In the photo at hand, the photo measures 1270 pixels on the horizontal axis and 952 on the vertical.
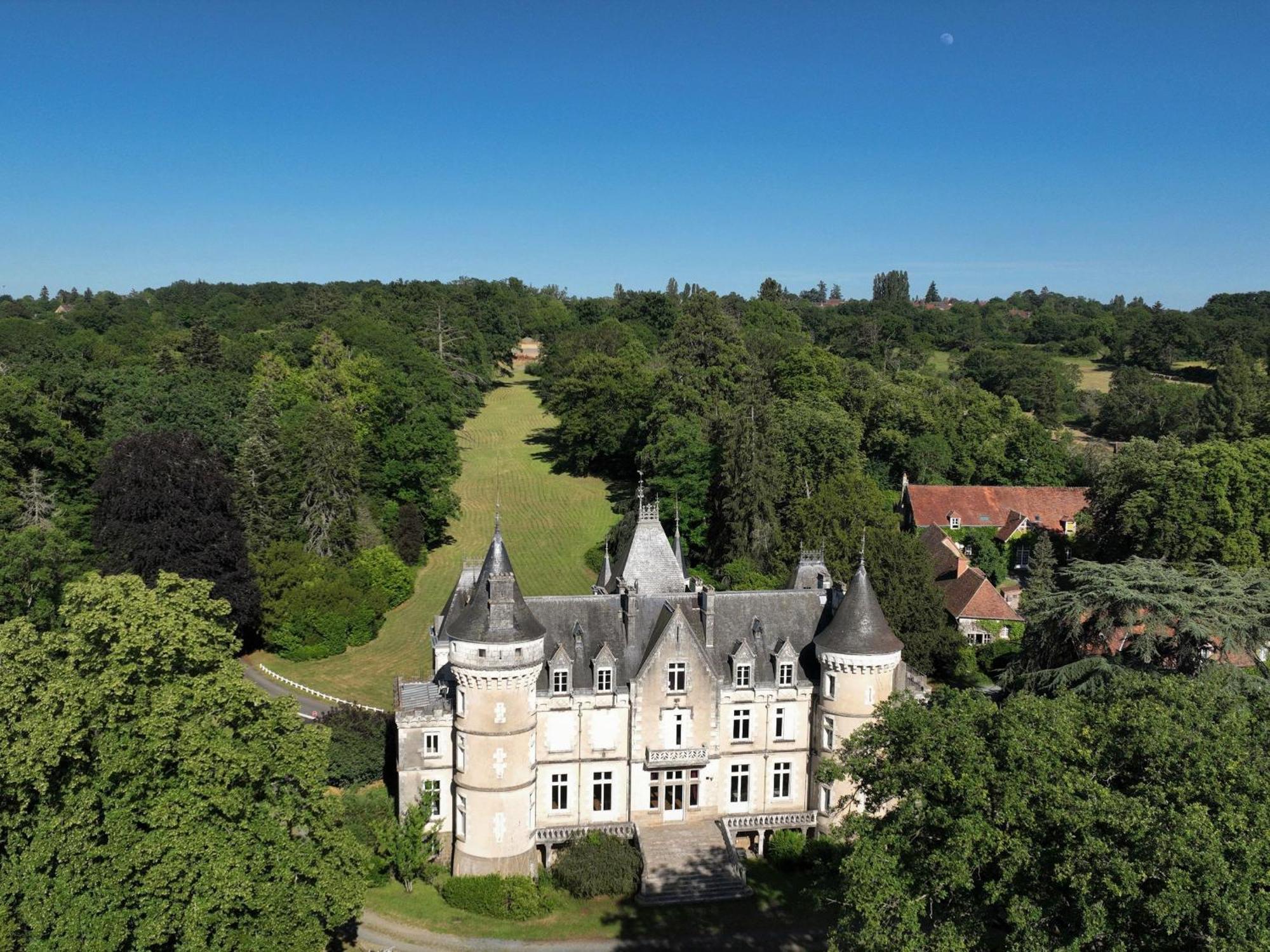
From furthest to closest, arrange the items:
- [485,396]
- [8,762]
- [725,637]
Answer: [485,396]
[725,637]
[8,762]

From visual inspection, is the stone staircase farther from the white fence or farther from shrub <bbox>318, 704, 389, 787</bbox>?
the white fence

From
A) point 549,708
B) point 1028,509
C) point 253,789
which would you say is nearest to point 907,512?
point 1028,509

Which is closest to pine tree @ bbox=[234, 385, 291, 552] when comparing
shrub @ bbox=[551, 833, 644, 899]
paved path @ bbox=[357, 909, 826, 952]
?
paved path @ bbox=[357, 909, 826, 952]

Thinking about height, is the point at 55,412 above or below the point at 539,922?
above

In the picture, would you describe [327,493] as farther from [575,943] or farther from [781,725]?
[575,943]

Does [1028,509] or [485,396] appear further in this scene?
[485,396]

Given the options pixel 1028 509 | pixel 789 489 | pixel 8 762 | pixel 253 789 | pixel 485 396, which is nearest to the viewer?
pixel 8 762

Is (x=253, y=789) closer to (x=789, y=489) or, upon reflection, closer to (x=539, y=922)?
(x=539, y=922)
